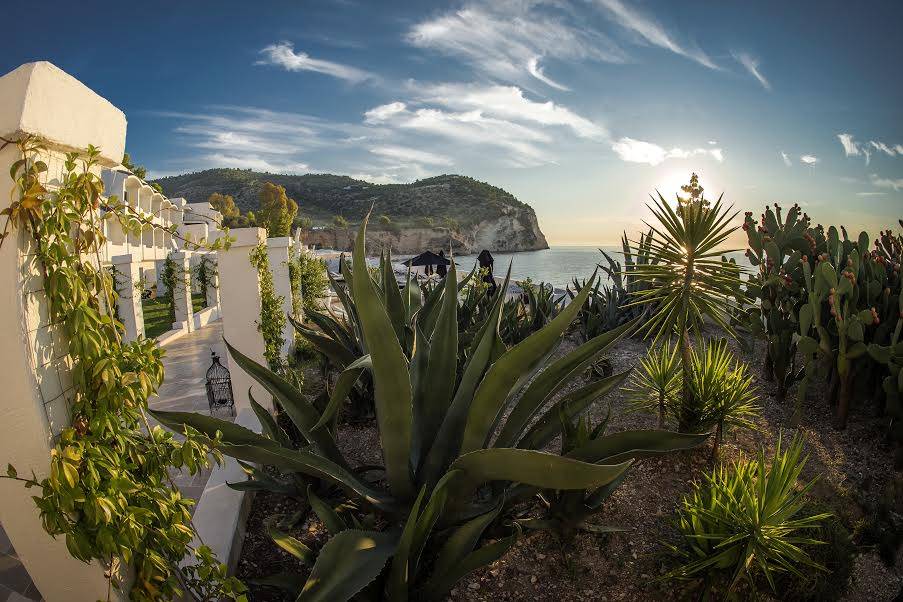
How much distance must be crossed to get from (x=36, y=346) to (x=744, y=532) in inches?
111

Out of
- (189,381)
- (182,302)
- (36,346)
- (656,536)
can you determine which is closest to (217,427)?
(36,346)

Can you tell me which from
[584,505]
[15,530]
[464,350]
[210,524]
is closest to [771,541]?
[584,505]

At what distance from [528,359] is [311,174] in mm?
81344

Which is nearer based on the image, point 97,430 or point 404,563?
point 97,430

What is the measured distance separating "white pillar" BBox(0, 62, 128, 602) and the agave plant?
0.47 m

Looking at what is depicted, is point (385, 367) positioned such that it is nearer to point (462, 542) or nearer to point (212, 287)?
point (462, 542)

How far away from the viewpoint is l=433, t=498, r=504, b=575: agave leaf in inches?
72.4

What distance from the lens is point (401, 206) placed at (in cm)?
7488

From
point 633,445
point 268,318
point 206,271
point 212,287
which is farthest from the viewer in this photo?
point 212,287

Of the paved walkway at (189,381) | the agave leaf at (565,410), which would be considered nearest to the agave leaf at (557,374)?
the agave leaf at (565,410)

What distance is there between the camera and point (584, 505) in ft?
8.05

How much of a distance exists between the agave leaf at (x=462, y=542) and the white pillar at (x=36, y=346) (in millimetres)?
1087

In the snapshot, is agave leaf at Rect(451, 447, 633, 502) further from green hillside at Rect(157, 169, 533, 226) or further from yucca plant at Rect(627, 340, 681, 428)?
green hillside at Rect(157, 169, 533, 226)

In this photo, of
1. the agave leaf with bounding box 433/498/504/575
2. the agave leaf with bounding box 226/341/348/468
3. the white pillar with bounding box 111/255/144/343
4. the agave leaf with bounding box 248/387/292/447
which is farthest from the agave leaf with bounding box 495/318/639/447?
the white pillar with bounding box 111/255/144/343
